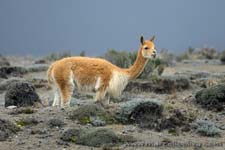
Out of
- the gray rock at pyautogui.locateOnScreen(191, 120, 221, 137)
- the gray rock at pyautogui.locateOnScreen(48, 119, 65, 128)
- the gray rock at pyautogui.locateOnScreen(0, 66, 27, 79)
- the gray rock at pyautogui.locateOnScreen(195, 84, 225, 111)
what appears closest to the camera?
the gray rock at pyautogui.locateOnScreen(48, 119, 65, 128)

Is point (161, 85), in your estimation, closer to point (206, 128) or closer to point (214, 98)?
point (214, 98)

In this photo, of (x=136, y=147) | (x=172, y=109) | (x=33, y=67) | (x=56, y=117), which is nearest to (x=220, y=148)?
(x=136, y=147)

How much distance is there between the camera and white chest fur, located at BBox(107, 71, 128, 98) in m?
15.7

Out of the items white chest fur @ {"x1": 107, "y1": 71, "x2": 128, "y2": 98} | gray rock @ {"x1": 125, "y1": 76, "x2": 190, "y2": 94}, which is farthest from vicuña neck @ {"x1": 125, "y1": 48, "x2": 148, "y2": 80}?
gray rock @ {"x1": 125, "y1": 76, "x2": 190, "y2": 94}

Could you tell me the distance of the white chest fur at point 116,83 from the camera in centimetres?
1570

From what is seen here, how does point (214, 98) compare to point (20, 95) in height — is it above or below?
below

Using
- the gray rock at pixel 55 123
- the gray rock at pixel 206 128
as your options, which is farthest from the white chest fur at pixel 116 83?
the gray rock at pixel 206 128

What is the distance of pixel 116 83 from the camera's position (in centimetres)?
1581

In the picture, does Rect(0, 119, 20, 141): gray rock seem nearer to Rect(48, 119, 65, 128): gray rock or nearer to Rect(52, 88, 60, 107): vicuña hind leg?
Rect(48, 119, 65, 128): gray rock

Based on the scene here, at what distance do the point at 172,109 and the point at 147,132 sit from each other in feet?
5.63

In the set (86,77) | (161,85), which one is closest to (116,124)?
(86,77)

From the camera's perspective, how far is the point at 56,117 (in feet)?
47.4

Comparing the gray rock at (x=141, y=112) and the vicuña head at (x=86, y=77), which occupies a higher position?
the vicuña head at (x=86, y=77)

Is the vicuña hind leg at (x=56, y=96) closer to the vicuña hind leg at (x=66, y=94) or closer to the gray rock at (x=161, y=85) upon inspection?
the vicuña hind leg at (x=66, y=94)
